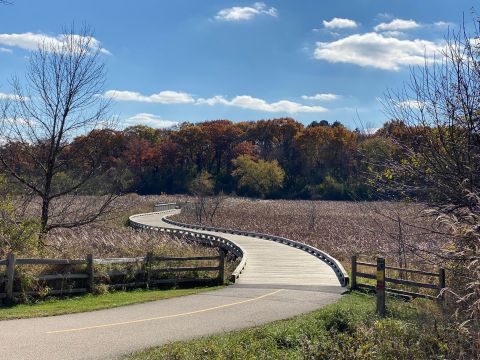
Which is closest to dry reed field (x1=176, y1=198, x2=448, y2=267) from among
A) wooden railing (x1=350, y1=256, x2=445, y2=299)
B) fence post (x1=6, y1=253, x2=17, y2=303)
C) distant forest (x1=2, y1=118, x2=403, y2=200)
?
wooden railing (x1=350, y1=256, x2=445, y2=299)

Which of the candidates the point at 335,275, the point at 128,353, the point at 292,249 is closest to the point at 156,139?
the point at 292,249

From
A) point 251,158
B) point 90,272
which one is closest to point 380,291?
point 90,272

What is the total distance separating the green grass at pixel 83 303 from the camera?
37.9 ft

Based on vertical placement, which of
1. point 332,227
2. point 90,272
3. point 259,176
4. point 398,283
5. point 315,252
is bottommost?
point 315,252

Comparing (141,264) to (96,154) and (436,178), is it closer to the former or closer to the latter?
(96,154)

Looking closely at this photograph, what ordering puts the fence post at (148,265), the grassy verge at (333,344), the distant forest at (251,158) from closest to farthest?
the grassy verge at (333,344) → the fence post at (148,265) → the distant forest at (251,158)

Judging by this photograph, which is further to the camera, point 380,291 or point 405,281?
point 405,281

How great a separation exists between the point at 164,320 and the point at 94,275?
449cm

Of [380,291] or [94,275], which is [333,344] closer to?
[380,291]

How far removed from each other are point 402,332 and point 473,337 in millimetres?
1882

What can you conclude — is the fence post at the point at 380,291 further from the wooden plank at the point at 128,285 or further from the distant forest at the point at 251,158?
the distant forest at the point at 251,158

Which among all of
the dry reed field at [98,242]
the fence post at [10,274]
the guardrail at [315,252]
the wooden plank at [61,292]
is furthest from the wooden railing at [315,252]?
the fence post at [10,274]

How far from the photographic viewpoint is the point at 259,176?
281ft

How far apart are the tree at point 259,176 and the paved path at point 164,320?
66028mm
